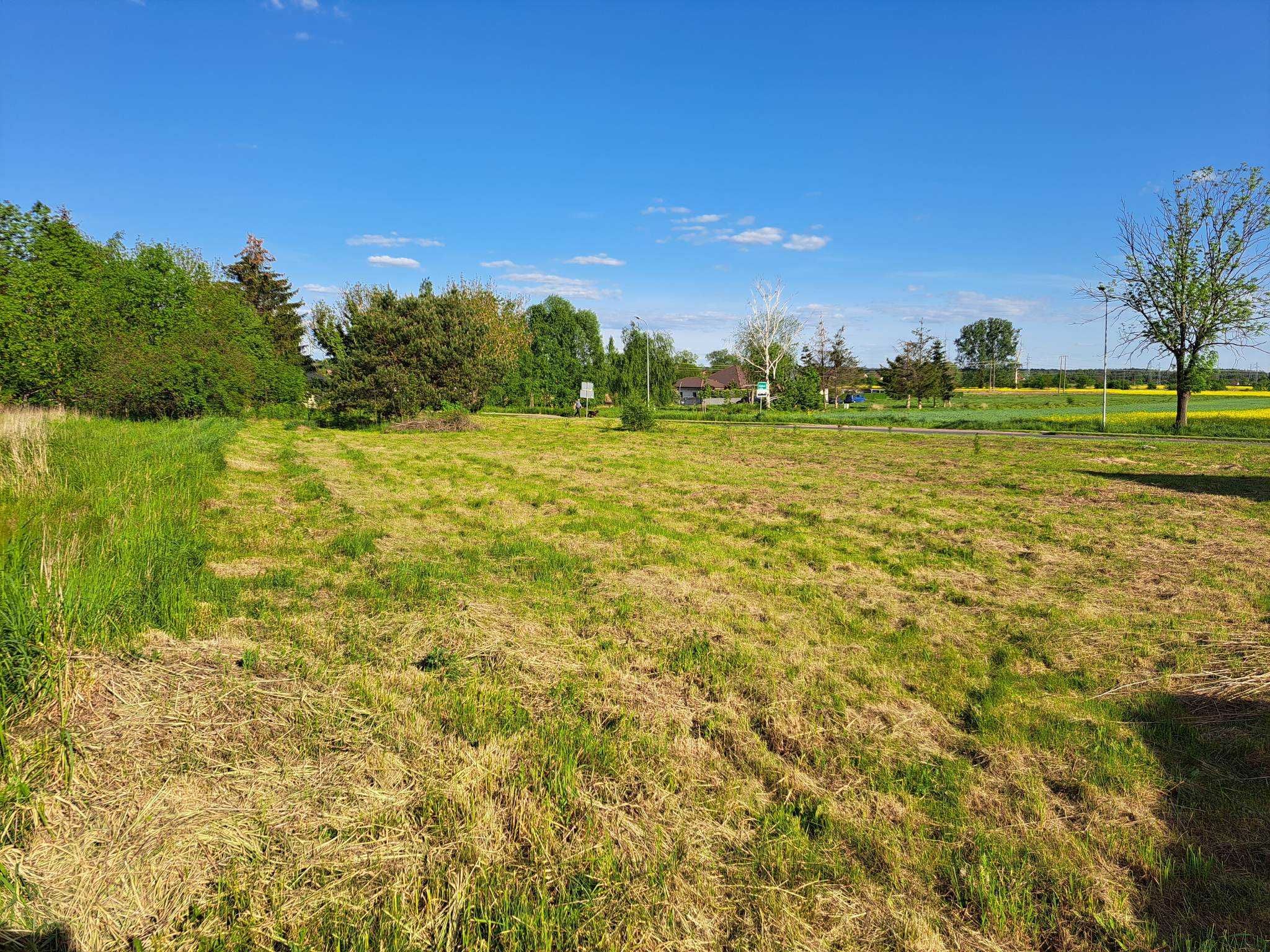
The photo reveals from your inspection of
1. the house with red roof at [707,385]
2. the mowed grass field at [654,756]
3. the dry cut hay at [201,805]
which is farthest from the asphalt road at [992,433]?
the house with red roof at [707,385]

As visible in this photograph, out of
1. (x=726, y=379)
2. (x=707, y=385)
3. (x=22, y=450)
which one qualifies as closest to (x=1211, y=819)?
(x=22, y=450)

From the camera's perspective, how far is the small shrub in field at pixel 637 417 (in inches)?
1243

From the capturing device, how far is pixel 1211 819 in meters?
3.10

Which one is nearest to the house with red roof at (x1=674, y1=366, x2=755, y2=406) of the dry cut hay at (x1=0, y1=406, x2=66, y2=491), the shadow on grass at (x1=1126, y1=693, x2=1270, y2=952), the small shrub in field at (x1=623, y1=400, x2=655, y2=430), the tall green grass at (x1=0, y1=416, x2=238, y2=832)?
the small shrub in field at (x1=623, y1=400, x2=655, y2=430)

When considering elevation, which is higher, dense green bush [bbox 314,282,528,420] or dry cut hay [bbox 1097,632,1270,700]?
dense green bush [bbox 314,282,528,420]

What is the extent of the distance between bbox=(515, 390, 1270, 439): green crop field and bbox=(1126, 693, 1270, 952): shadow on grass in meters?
31.4

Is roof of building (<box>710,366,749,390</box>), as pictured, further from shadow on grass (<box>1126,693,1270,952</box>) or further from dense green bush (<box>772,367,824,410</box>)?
shadow on grass (<box>1126,693,1270,952</box>)

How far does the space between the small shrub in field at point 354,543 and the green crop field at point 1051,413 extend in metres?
35.2

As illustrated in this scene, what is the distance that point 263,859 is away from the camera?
261cm

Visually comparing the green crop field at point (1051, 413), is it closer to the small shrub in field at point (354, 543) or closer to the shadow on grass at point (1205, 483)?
the shadow on grass at point (1205, 483)

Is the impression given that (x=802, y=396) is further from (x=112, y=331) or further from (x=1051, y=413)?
(x=112, y=331)

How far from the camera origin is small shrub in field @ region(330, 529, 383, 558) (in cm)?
771

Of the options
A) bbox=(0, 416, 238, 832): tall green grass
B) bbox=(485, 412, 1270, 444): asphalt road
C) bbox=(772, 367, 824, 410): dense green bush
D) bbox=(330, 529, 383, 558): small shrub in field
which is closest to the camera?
bbox=(0, 416, 238, 832): tall green grass

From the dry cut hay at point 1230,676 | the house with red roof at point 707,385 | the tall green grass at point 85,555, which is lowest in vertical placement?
the dry cut hay at point 1230,676
